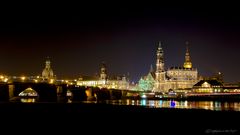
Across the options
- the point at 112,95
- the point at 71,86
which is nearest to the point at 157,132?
the point at 71,86

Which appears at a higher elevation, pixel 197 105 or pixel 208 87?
pixel 208 87

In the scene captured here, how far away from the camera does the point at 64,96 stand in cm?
10019

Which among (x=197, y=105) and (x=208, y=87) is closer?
(x=197, y=105)

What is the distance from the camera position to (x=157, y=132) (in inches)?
1128

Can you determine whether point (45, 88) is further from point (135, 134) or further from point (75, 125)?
point (135, 134)

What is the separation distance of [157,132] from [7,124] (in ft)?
35.0

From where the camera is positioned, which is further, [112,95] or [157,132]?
[112,95]

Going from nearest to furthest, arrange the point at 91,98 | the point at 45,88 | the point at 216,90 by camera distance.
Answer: the point at 45,88 → the point at 91,98 → the point at 216,90

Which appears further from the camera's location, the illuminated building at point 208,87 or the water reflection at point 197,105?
the illuminated building at point 208,87

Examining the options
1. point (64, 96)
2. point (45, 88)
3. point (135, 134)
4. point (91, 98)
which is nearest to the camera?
point (135, 134)

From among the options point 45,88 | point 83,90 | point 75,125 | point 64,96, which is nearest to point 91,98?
point 83,90

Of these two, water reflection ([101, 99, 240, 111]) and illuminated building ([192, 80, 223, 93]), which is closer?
water reflection ([101, 99, 240, 111])

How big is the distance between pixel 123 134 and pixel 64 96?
73818 mm

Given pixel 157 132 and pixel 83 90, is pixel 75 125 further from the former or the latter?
pixel 83 90
